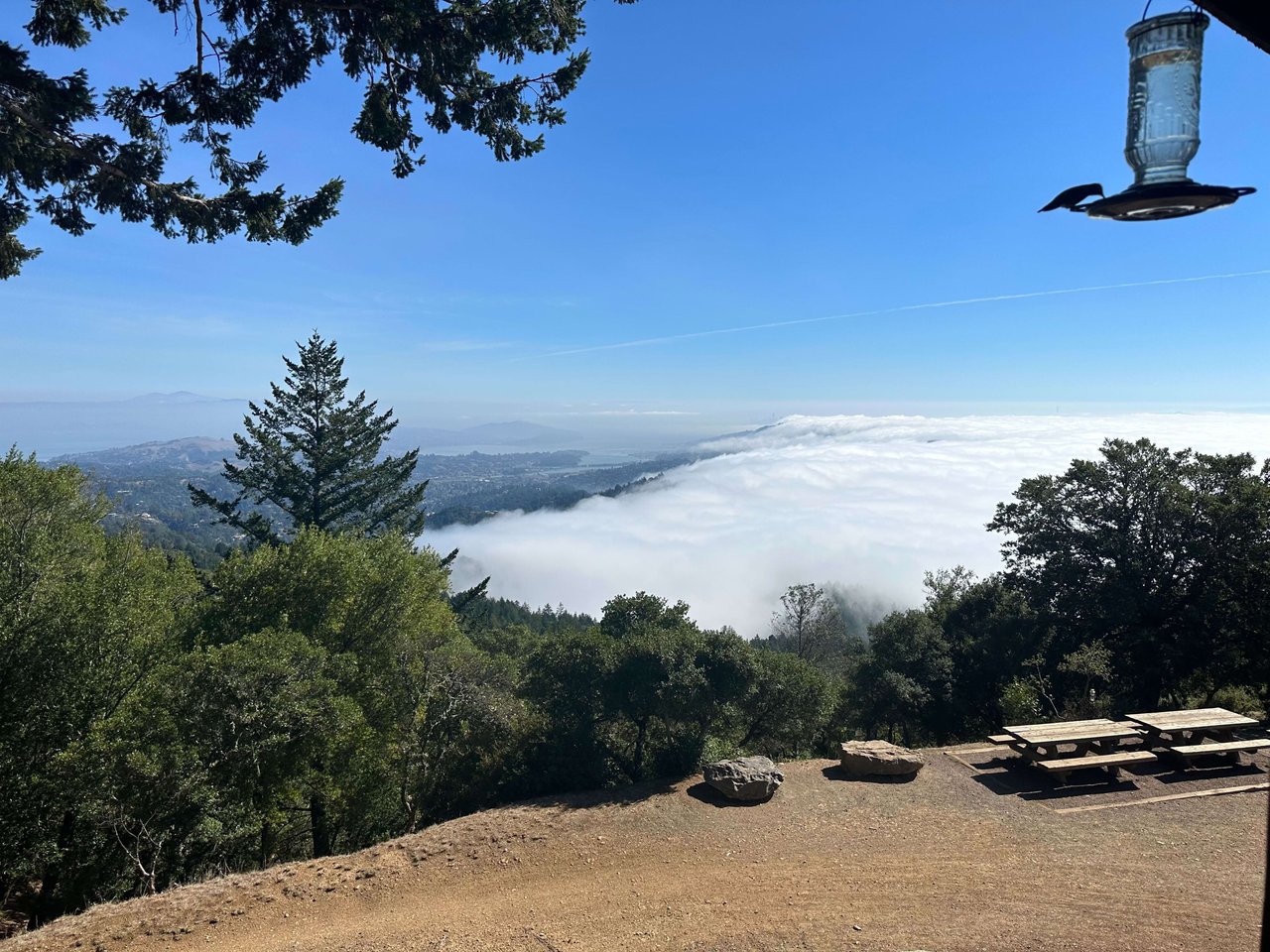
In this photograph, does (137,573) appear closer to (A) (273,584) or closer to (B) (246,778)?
(A) (273,584)

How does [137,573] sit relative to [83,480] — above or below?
below

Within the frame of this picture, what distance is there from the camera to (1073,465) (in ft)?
68.5

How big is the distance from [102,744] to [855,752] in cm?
1268

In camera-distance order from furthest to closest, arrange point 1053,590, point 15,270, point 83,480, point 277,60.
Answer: point 1053,590
point 83,480
point 15,270
point 277,60

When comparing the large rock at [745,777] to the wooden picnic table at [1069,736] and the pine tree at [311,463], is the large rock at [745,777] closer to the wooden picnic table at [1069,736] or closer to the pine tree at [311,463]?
the wooden picnic table at [1069,736]

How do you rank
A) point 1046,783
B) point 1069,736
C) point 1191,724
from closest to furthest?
point 1046,783 < point 1069,736 < point 1191,724

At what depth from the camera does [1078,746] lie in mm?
11648

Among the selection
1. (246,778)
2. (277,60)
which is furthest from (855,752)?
(277,60)

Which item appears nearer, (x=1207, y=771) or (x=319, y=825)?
(x=1207, y=771)

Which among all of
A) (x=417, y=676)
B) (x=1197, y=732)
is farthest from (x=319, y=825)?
(x=1197, y=732)

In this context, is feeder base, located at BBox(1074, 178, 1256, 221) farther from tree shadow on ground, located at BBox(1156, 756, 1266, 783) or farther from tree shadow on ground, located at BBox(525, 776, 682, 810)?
tree shadow on ground, located at BBox(1156, 756, 1266, 783)

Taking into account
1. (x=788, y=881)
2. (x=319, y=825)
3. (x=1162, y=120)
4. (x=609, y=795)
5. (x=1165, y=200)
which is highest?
(x=1162, y=120)

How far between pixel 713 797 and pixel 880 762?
3.23 meters

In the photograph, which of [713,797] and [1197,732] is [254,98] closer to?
[713,797]
